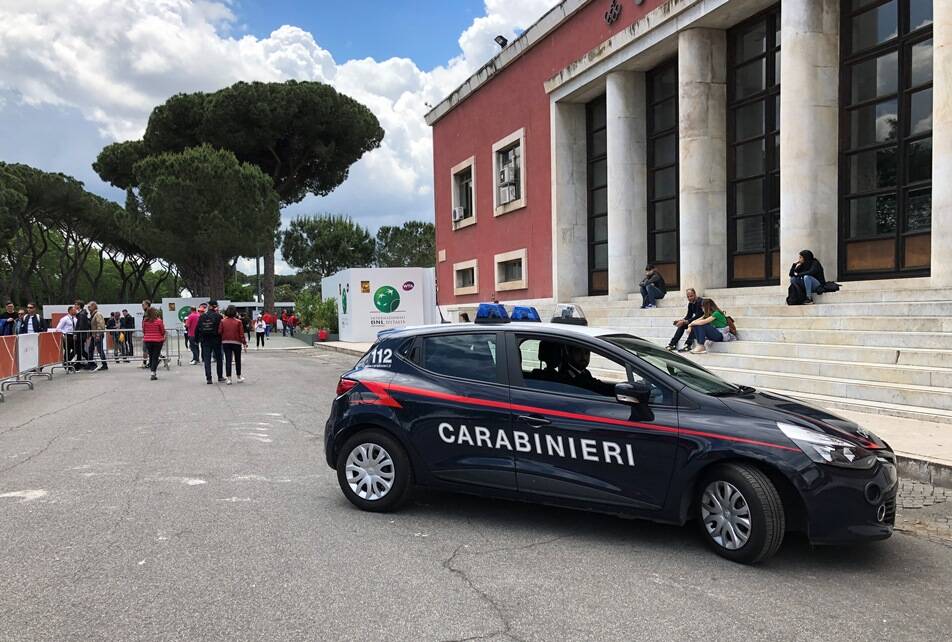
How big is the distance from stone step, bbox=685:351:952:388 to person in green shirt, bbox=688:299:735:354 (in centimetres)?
30

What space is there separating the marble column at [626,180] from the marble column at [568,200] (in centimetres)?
249

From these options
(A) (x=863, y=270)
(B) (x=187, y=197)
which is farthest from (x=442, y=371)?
(B) (x=187, y=197)

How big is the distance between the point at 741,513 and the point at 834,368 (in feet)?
21.6

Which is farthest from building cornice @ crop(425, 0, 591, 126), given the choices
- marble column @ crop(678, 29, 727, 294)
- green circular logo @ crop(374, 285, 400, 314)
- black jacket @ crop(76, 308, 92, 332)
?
black jacket @ crop(76, 308, 92, 332)

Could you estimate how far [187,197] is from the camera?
116 ft

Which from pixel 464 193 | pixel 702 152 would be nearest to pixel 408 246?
pixel 464 193

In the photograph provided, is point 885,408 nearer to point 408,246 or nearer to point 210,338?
point 210,338

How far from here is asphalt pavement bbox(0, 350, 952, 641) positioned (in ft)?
11.0

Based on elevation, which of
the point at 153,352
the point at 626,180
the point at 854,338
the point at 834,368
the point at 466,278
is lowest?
the point at 834,368

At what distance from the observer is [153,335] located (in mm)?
16312

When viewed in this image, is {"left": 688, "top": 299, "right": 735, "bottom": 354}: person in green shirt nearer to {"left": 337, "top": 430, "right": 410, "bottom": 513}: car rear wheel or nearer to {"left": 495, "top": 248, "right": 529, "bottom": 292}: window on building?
{"left": 337, "top": 430, "right": 410, "bottom": 513}: car rear wheel

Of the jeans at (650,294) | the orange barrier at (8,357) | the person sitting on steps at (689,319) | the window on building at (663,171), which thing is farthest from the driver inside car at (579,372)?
the window on building at (663,171)

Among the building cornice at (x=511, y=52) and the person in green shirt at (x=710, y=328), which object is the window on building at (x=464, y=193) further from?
the person in green shirt at (x=710, y=328)

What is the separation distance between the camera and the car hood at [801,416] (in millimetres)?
4207
